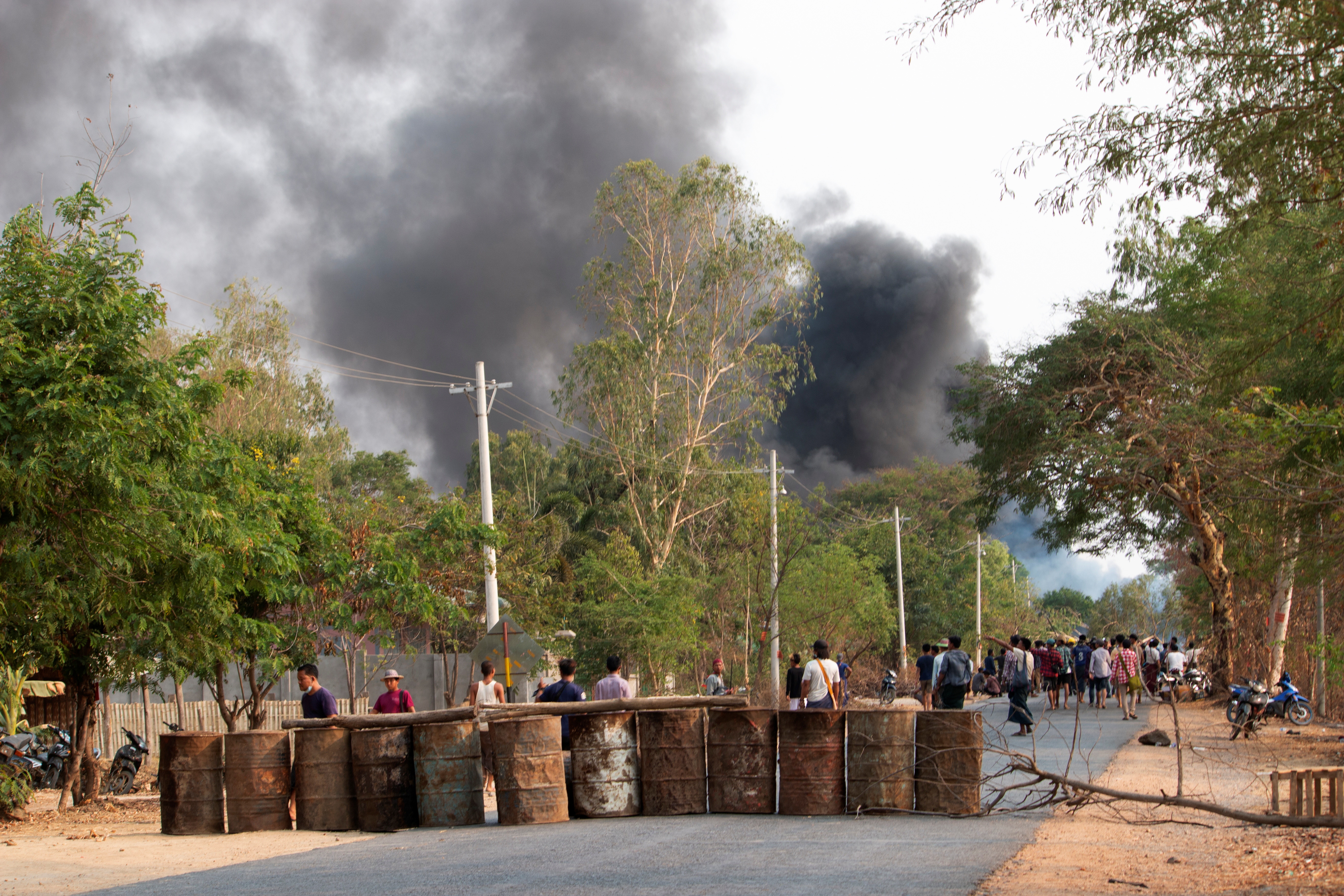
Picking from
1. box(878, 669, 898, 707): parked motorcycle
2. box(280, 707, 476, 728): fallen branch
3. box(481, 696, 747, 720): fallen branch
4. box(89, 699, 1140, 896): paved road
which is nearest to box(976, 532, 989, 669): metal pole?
box(878, 669, 898, 707): parked motorcycle

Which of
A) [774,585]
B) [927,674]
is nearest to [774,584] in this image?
[774,585]

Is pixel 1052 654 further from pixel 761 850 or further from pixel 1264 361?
pixel 761 850

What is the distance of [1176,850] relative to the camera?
9.10 meters

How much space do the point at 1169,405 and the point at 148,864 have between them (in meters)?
22.8

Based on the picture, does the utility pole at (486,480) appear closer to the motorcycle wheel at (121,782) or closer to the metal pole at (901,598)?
the motorcycle wheel at (121,782)

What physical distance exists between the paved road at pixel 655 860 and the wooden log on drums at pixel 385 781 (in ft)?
0.88

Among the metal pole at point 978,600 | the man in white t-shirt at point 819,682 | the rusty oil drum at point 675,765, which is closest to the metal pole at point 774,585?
the man in white t-shirt at point 819,682

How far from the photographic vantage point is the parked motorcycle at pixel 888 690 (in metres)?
34.9

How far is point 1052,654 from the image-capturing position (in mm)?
28922

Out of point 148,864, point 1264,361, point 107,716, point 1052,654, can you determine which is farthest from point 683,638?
point 148,864

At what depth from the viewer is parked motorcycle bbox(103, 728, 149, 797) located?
1834 cm

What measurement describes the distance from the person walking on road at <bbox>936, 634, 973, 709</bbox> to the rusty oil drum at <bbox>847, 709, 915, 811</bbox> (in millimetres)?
6950

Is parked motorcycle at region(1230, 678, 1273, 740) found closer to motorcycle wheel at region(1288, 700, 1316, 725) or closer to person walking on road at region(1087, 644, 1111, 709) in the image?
motorcycle wheel at region(1288, 700, 1316, 725)

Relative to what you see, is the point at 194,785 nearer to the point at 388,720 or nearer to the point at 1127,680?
the point at 388,720
